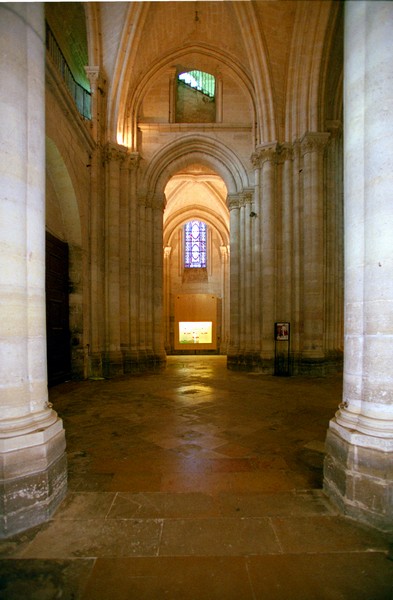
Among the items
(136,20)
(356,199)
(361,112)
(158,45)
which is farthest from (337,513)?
(158,45)

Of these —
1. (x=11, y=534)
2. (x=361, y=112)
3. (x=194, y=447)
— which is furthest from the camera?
(x=194, y=447)

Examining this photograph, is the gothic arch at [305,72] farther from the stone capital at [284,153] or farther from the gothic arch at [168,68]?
the gothic arch at [168,68]

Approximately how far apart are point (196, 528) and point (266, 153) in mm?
11225

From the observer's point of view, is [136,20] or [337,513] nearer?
[337,513]

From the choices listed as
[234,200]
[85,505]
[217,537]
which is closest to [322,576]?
[217,537]

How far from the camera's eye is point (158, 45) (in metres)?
11.7

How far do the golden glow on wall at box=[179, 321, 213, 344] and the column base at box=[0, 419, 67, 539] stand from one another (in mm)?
19565

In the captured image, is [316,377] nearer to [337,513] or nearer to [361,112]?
[337,513]

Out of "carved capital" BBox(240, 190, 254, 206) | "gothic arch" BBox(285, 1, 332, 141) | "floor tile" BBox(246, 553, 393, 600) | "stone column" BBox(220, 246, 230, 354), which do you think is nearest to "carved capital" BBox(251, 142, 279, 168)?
"gothic arch" BBox(285, 1, 332, 141)

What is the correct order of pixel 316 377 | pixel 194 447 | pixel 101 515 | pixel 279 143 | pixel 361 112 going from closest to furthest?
pixel 101 515 → pixel 361 112 → pixel 194 447 → pixel 316 377 → pixel 279 143

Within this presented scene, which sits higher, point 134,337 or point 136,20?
point 136,20

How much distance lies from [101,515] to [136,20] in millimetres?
12739

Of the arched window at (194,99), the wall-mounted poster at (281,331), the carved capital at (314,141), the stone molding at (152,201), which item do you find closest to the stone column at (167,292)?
the stone molding at (152,201)

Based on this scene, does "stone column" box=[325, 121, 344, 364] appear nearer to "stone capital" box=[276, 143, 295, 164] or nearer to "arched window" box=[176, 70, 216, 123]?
"stone capital" box=[276, 143, 295, 164]
